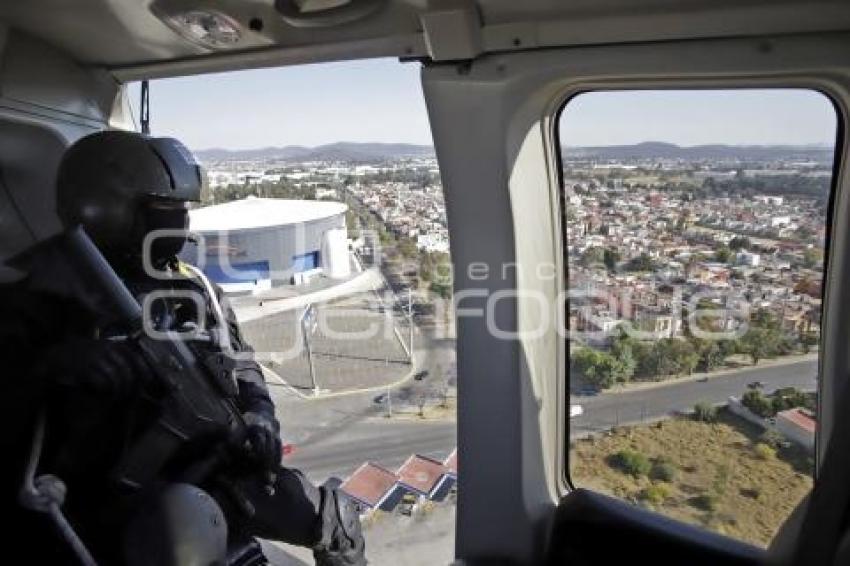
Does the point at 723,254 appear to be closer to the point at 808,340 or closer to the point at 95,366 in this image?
the point at 808,340

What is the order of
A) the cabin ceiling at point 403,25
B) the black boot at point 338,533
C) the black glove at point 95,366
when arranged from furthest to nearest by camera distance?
the black boot at point 338,533, the black glove at point 95,366, the cabin ceiling at point 403,25

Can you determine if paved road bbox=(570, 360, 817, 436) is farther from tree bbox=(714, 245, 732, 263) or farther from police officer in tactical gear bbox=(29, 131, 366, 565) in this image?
police officer in tactical gear bbox=(29, 131, 366, 565)

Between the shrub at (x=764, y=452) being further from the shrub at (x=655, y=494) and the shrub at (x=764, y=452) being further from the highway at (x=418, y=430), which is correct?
the shrub at (x=655, y=494)

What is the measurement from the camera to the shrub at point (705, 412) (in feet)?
6.18

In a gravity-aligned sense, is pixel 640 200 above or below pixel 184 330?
above

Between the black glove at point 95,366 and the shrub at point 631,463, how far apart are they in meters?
1.54

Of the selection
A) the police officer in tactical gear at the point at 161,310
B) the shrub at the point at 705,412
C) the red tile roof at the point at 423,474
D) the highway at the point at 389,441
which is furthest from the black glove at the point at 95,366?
the shrub at the point at 705,412

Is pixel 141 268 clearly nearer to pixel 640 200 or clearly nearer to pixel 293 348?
pixel 293 348

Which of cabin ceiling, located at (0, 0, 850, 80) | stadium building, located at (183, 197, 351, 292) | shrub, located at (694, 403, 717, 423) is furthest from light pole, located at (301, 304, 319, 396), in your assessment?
shrub, located at (694, 403, 717, 423)

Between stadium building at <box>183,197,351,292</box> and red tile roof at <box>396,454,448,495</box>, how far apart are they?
739 mm

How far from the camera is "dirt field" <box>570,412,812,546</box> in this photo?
1.79 metres

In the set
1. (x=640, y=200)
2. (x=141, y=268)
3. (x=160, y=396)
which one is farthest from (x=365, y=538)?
(x=640, y=200)

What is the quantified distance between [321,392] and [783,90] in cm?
174

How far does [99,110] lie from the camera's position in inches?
88.5
